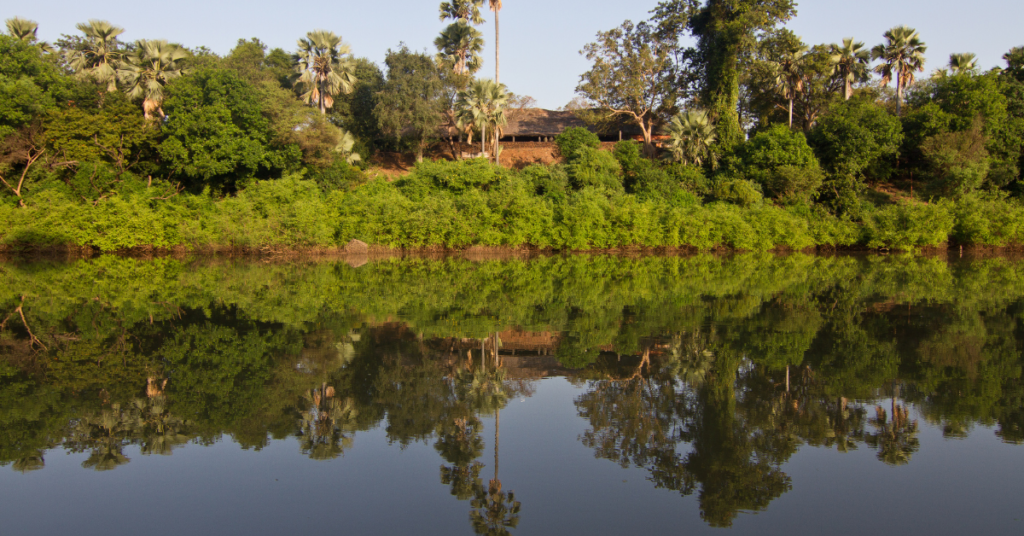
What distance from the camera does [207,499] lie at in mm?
4410

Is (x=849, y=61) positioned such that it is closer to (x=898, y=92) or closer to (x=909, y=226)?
(x=898, y=92)

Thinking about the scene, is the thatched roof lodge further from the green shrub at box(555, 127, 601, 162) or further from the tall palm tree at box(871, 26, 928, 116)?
the tall palm tree at box(871, 26, 928, 116)

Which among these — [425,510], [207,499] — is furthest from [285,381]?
[425,510]

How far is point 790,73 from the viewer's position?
140ft

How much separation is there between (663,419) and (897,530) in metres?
2.17

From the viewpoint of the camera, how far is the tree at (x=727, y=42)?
3956 cm

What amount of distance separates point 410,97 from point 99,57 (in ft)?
61.1

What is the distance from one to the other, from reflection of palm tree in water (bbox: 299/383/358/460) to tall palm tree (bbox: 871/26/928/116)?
47.3 m

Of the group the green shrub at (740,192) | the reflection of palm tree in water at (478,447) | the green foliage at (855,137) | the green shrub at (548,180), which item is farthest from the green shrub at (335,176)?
the reflection of palm tree in water at (478,447)

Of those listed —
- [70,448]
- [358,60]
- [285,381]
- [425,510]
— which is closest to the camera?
[425,510]

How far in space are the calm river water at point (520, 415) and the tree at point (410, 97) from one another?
32864 mm

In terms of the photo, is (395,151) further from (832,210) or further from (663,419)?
(663,419)

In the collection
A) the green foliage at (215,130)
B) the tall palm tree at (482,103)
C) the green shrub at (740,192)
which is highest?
the tall palm tree at (482,103)

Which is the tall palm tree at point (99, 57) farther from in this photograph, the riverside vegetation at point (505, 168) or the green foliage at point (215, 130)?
the green foliage at point (215, 130)
